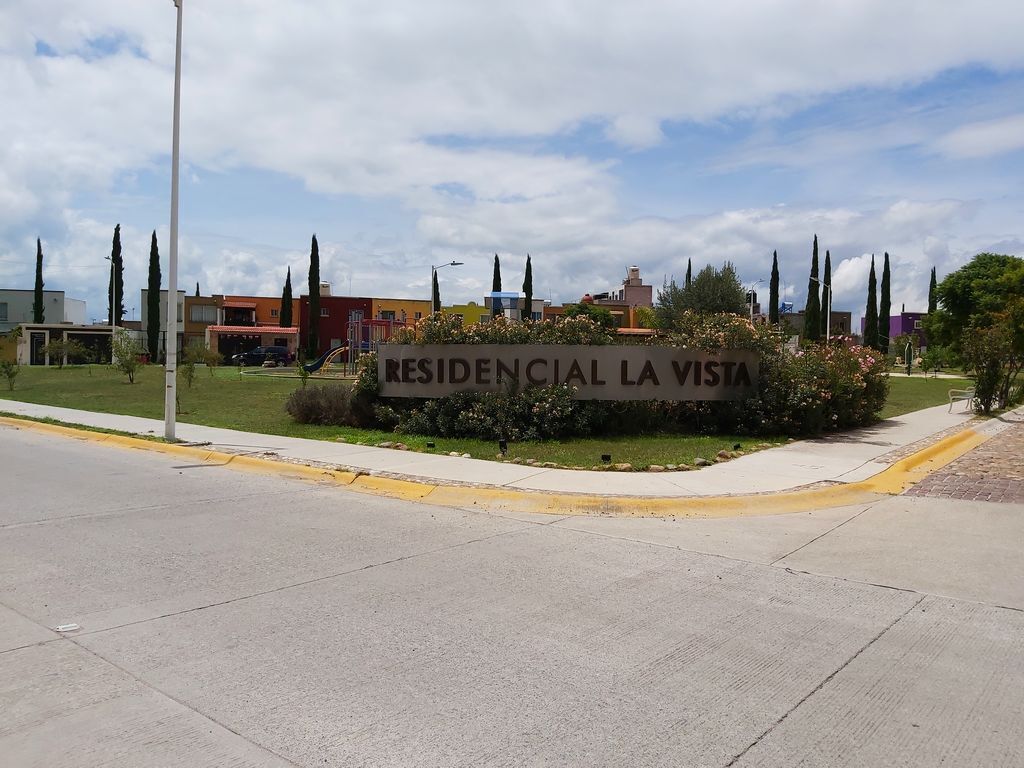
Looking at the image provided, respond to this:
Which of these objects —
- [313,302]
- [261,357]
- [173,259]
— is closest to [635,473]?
[173,259]

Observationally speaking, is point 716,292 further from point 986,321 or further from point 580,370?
point 580,370

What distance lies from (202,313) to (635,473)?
81.3 metres

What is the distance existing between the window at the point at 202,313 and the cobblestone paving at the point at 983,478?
80.4 metres

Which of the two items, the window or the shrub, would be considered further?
the window

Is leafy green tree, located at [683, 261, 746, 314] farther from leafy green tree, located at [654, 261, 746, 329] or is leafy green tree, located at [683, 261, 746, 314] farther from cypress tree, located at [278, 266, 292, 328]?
cypress tree, located at [278, 266, 292, 328]

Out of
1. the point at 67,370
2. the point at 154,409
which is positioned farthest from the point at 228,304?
the point at 154,409

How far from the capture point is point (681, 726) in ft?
13.0

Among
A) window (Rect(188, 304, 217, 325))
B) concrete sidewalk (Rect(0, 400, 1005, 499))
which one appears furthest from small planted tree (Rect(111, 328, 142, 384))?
window (Rect(188, 304, 217, 325))

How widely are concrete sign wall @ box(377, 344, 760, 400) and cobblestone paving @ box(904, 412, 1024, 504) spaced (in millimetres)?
4179

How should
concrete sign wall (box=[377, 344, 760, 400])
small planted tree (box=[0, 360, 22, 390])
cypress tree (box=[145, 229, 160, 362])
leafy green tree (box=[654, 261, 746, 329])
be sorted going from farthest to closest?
cypress tree (box=[145, 229, 160, 362]) < leafy green tree (box=[654, 261, 746, 329]) < small planted tree (box=[0, 360, 22, 390]) < concrete sign wall (box=[377, 344, 760, 400])

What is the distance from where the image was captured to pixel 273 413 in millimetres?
20422

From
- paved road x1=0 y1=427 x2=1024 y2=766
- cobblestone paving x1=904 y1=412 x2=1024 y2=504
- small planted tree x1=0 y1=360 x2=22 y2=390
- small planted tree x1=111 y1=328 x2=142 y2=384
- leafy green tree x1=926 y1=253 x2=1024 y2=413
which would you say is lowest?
paved road x1=0 y1=427 x2=1024 y2=766

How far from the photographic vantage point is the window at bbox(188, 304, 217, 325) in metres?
84.2

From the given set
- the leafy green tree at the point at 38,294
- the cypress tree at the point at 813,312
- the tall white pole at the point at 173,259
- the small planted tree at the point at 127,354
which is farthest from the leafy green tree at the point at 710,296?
the leafy green tree at the point at 38,294
